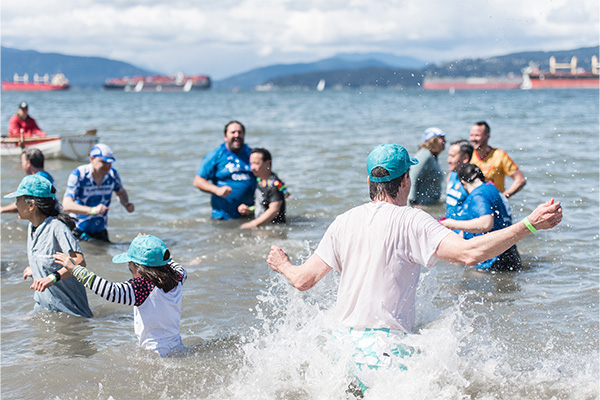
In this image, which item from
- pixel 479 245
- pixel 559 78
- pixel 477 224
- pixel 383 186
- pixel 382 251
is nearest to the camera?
pixel 479 245

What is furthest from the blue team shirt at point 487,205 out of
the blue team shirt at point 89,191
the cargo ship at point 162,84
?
the cargo ship at point 162,84

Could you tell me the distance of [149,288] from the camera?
15.5 feet

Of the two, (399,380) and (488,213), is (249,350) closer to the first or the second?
(399,380)

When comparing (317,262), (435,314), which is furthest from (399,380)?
(435,314)

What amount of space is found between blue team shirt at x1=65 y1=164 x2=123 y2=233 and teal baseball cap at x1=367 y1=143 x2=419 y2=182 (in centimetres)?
536

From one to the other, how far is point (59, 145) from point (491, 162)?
14.3m

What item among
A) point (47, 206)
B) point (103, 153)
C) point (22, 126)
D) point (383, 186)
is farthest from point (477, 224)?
point (22, 126)

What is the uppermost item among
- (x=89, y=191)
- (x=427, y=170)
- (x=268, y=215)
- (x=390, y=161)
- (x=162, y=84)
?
(x=162, y=84)

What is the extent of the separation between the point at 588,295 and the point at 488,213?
4.93ft

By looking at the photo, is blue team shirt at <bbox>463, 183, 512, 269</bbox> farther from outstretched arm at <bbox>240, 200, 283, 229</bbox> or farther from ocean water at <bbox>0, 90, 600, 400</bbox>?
outstretched arm at <bbox>240, 200, 283, 229</bbox>

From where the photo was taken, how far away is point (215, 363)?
5234 mm

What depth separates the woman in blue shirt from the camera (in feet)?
21.9

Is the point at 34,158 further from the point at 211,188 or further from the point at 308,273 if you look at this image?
the point at 308,273

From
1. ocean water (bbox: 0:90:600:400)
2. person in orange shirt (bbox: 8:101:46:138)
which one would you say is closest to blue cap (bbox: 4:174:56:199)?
ocean water (bbox: 0:90:600:400)
